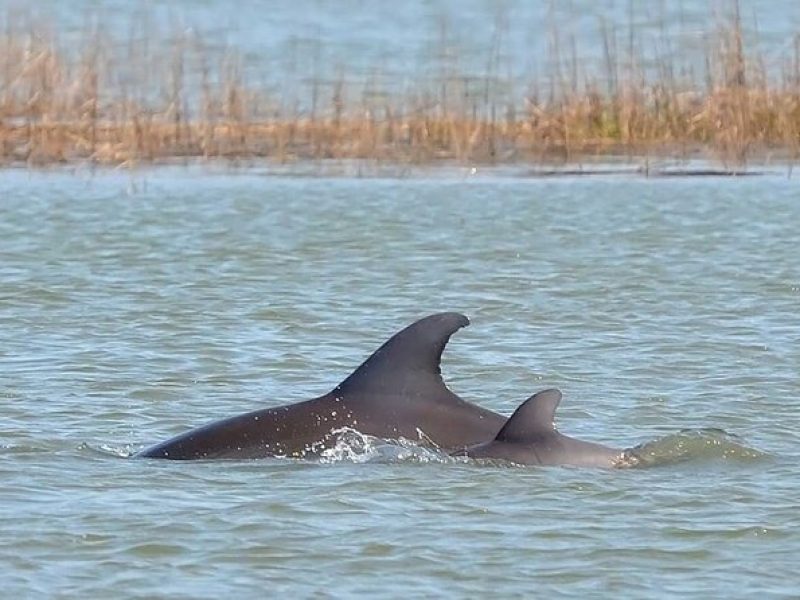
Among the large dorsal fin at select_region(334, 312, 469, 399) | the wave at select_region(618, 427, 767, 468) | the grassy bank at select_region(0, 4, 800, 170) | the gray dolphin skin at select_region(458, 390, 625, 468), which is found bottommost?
the wave at select_region(618, 427, 767, 468)

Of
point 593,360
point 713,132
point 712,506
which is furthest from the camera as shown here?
point 713,132

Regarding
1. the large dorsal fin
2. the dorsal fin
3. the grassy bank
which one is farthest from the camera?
the grassy bank

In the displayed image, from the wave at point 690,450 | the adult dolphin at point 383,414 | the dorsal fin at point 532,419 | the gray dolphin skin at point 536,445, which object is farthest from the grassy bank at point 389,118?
the dorsal fin at point 532,419

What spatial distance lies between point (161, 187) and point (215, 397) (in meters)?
11.1

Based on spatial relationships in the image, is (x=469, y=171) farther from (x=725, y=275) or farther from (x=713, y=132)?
(x=725, y=275)

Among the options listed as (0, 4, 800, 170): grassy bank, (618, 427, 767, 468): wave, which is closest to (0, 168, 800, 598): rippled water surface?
(618, 427, 767, 468): wave

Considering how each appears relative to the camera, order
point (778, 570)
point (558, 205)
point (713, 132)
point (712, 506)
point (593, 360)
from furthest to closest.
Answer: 1. point (713, 132)
2. point (558, 205)
3. point (593, 360)
4. point (712, 506)
5. point (778, 570)

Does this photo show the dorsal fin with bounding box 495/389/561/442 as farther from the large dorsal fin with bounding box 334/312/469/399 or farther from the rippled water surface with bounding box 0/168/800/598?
the large dorsal fin with bounding box 334/312/469/399

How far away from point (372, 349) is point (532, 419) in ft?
14.1

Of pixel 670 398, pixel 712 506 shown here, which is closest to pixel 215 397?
pixel 670 398

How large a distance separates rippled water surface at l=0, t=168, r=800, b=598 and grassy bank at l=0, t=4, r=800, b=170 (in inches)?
36.6

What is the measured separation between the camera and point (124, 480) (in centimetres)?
806

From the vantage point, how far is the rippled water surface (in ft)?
23.1

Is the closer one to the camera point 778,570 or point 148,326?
point 778,570
